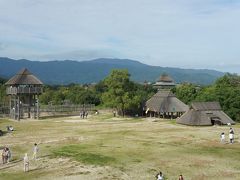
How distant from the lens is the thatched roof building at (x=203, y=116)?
57.1 metres

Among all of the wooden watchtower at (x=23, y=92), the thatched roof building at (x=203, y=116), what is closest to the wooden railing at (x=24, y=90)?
the wooden watchtower at (x=23, y=92)

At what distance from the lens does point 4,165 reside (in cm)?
3144

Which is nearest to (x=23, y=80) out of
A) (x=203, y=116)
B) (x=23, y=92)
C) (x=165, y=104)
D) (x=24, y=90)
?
(x=24, y=90)

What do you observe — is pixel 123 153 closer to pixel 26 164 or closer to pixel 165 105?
pixel 26 164

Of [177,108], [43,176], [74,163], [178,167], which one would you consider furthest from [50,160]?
[177,108]

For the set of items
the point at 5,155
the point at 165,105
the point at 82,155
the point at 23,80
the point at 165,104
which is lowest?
the point at 82,155

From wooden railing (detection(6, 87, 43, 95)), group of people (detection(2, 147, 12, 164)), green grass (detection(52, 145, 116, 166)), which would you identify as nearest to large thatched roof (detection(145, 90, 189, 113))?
wooden railing (detection(6, 87, 43, 95))

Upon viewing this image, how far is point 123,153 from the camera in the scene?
35.6 meters

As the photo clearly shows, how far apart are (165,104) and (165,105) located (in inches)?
8.2

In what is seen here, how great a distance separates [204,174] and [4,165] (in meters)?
15.3

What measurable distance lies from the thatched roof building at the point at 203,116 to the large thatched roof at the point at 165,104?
8584 mm

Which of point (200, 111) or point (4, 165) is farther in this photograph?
point (200, 111)

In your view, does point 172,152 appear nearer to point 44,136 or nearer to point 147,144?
point 147,144

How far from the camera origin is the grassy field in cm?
2895
